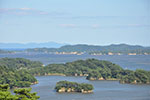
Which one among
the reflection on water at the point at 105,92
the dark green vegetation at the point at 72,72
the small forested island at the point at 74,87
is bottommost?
the reflection on water at the point at 105,92

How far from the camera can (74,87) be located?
179 ft

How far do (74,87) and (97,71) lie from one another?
66.2 ft

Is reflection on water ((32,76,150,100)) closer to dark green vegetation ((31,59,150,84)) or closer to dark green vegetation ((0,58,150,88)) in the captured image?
dark green vegetation ((0,58,150,88))

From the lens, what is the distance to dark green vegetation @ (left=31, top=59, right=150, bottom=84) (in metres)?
64.7

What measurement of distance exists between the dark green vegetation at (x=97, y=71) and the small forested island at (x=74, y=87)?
1257 centimetres

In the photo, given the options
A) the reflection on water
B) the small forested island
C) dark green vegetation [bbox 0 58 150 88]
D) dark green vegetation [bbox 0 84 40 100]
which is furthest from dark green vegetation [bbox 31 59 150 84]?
dark green vegetation [bbox 0 84 40 100]

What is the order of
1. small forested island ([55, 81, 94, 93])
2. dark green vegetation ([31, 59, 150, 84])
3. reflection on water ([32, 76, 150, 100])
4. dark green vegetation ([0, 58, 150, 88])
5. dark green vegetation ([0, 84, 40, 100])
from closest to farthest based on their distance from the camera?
1. dark green vegetation ([0, 84, 40, 100])
2. reflection on water ([32, 76, 150, 100])
3. small forested island ([55, 81, 94, 93])
4. dark green vegetation ([0, 58, 150, 88])
5. dark green vegetation ([31, 59, 150, 84])

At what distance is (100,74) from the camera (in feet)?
237

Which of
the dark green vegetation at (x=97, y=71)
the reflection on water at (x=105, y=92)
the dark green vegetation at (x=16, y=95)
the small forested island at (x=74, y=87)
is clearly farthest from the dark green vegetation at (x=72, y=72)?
the dark green vegetation at (x=16, y=95)

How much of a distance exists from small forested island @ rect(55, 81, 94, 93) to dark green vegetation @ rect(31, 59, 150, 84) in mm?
12571

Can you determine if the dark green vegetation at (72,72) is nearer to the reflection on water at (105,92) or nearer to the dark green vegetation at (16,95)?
the reflection on water at (105,92)

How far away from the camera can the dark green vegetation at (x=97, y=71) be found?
212 ft

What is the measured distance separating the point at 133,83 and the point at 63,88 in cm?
1432

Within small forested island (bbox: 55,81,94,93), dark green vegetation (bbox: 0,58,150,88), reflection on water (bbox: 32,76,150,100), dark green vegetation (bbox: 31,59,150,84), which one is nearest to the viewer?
reflection on water (bbox: 32,76,150,100)
